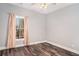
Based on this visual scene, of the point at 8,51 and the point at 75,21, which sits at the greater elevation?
the point at 75,21

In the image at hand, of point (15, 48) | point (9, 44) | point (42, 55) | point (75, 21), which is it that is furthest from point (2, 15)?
point (75, 21)

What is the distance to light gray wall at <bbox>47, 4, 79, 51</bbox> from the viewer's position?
5.49ft

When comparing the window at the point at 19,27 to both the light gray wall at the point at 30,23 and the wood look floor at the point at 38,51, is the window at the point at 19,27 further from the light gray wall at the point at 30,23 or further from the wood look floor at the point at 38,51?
the wood look floor at the point at 38,51

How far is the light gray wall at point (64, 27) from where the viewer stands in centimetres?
167

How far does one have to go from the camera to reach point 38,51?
5.47 feet

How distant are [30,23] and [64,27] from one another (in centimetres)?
75

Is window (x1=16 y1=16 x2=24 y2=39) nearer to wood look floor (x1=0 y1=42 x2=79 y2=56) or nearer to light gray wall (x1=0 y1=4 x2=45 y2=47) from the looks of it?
light gray wall (x1=0 y1=4 x2=45 y2=47)

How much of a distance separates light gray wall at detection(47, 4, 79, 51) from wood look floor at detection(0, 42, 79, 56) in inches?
5.6

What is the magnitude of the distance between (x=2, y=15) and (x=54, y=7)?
1095 mm

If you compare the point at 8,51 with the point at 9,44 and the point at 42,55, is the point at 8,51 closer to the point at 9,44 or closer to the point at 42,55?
the point at 9,44

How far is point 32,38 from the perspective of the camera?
1710mm

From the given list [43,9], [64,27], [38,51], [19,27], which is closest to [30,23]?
[19,27]

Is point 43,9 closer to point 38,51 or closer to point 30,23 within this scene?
point 30,23

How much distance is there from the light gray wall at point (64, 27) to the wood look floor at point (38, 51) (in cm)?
14
